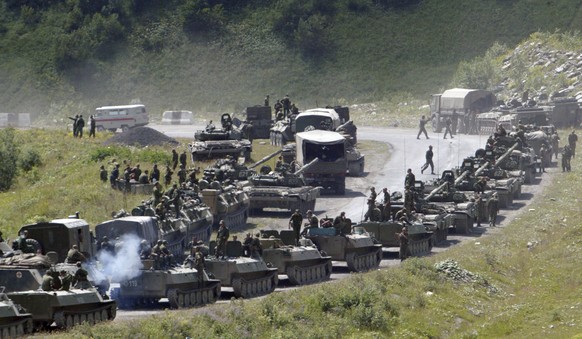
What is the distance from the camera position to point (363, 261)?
1800 inches

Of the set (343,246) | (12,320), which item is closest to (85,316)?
(12,320)

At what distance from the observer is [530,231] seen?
5538 centimetres

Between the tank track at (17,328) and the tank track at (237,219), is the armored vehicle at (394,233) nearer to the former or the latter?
the tank track at (237,219)

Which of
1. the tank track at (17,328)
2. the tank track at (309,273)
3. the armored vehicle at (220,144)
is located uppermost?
the armored vehicle at (220,144)

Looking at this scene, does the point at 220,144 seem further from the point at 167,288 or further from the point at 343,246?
the point at 167,288

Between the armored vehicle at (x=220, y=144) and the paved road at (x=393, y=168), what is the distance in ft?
22.3

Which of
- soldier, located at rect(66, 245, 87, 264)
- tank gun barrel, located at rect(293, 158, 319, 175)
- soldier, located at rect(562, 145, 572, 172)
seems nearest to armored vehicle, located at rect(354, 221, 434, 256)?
tank gun barrel, located at rect(293, 158, 319, 175)

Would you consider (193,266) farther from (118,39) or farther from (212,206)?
(118,39)

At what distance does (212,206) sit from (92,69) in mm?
73251

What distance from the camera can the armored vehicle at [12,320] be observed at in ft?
102

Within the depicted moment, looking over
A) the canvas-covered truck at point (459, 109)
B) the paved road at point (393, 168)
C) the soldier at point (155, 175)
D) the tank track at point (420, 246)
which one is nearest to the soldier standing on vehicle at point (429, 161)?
the paved road at point (393, 168)

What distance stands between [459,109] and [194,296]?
58.3 meters

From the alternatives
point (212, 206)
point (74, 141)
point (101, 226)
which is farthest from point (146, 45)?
point (101, 226)

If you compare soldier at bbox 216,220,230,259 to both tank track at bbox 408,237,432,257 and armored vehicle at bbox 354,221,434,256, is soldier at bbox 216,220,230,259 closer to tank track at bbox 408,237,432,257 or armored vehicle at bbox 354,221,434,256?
armored vehicle at bbox 354,221,434,256
